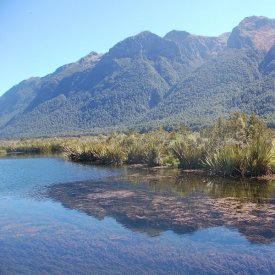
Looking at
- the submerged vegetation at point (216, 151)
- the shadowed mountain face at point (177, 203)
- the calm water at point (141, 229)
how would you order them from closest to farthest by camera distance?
the calm water at point (141, 229), the shadowed mountain face at point (177, 203), the submerged vegetation at point (216, 151)

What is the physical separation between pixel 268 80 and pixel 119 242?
13432cm

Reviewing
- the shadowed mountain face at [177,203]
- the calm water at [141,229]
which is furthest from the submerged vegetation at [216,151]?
the calm water at [141,229]

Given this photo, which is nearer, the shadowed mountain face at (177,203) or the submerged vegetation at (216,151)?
the shadowed mountain face at (177,203)

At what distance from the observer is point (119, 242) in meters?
12.2

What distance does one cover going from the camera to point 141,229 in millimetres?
13461

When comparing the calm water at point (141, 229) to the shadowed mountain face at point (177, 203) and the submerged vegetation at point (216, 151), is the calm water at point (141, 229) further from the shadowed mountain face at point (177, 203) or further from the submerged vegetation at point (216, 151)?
the submerged vegetation at point (216, 151)

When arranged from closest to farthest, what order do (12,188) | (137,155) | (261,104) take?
1. (12,188)
2. (137,155)
3. (261,104)

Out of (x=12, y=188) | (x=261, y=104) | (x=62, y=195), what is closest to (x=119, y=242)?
(x=62, y=195)

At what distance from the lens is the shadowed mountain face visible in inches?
536

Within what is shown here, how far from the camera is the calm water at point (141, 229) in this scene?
34.3 feet

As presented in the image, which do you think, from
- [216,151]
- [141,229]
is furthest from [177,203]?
[216,151]

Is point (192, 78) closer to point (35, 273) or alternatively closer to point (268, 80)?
point (268, 80)

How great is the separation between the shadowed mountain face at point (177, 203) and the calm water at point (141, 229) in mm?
33

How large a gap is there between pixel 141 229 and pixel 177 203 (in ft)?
13.8
